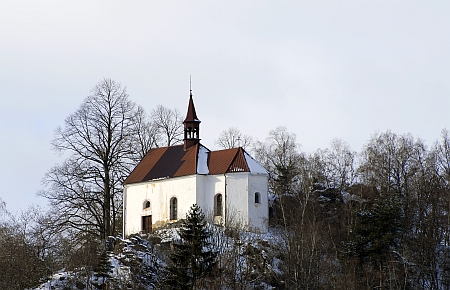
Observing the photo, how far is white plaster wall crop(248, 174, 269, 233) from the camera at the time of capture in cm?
5100

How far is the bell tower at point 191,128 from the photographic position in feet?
182

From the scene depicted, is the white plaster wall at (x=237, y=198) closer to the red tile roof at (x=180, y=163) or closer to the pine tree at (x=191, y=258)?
the red tile roof at (x=180, y=163)

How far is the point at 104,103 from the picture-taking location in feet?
193

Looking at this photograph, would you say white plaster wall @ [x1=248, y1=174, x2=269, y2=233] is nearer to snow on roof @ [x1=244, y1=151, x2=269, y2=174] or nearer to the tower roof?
snow on roof @ [x1=244, y1=151, x2=269, y2=174]

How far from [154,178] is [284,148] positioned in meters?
18.0

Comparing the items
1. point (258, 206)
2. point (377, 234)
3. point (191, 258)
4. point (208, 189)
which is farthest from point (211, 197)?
point (377, 234)

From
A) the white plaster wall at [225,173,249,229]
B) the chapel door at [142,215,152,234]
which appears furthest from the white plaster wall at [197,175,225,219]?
the chapel door at [142,215,152,234]

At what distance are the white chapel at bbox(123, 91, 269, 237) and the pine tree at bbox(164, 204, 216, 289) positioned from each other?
6102 millimetres

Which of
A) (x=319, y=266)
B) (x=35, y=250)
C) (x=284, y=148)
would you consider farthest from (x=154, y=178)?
(x=284, y=148)

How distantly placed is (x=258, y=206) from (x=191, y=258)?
10.2 meters

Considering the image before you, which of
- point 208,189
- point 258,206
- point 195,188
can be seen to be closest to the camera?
point 258,206

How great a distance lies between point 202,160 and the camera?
176 ft

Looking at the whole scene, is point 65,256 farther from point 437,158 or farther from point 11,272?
point 437,158

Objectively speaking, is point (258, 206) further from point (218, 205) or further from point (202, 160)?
point (202, 160)
